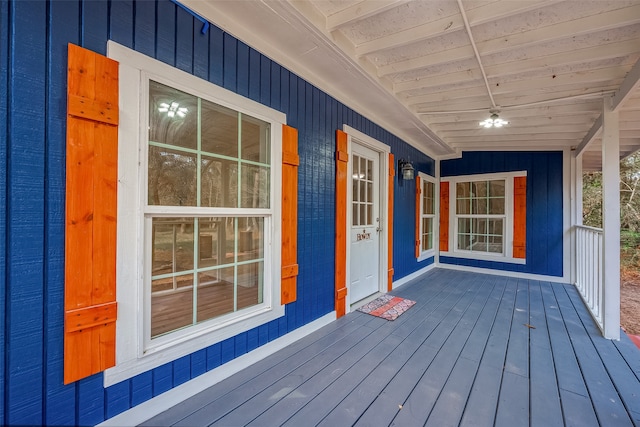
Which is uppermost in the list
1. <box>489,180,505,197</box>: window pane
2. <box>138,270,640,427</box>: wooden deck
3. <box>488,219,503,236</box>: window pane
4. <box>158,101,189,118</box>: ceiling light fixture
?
<box>158,101,189,118</box>: ceiling light fixture

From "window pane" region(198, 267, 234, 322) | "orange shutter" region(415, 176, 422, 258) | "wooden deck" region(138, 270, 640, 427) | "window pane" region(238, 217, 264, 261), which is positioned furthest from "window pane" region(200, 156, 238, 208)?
"orange shutter" region(415, 176, 422, 258)

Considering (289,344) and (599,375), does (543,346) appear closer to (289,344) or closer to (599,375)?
(599,375)

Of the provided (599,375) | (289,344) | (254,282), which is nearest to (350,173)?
(254,282)

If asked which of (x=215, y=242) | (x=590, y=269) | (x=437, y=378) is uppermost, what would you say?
(x=215, y=242)

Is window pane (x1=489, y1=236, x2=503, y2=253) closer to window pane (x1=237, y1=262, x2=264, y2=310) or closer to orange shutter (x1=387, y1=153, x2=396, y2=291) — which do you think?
orange shutter (x1=387, y1=153, x2=396, y2=291)

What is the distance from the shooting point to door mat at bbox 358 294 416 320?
3.10 m

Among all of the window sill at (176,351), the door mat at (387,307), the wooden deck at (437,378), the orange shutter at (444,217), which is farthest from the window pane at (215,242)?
the orange shutter at (444,217)

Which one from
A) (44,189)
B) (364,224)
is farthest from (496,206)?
(44,189)

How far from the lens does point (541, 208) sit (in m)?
4.86

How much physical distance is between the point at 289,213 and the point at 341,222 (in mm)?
798

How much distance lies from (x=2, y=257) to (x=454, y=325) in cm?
331

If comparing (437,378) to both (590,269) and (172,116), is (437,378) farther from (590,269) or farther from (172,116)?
(590,269)

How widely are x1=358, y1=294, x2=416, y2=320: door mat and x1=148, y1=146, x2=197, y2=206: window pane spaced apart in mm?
2329

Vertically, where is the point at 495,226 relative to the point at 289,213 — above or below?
below
